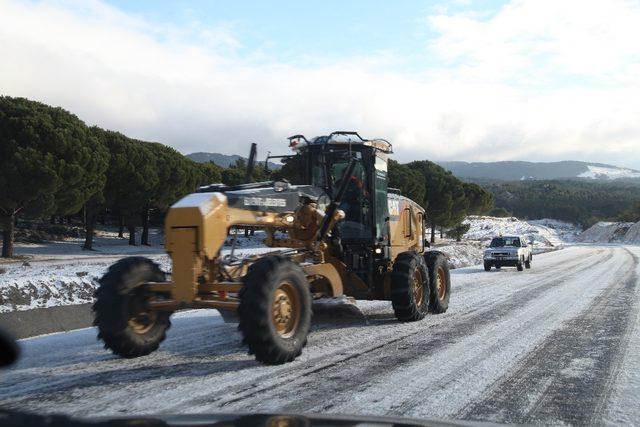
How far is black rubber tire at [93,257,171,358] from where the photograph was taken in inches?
248

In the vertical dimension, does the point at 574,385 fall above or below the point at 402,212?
below

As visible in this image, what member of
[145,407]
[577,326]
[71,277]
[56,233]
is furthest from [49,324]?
[56,233]

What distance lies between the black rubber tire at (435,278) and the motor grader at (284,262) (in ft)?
0.10

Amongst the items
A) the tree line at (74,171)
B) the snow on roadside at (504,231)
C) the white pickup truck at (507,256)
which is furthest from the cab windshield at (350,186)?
the snow on roadside at (504,231)

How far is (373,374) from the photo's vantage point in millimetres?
5941

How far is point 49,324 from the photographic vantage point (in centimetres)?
888

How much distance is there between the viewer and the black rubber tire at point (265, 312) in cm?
573

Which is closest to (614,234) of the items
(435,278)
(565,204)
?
(565,204)

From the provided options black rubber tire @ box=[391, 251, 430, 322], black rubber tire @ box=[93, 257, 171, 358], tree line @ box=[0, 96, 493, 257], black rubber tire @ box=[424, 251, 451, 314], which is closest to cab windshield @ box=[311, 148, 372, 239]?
black rubber tire @ box=[391, 251, 430, 322]

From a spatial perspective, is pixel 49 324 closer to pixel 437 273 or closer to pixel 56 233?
pixel 437 273

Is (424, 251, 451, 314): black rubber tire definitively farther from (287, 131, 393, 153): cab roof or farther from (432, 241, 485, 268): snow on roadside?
(432, 241, 485, 268): snow on roadside

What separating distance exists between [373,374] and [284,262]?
150 centimetres

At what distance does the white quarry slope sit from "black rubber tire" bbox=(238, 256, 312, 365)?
9471 centimetres

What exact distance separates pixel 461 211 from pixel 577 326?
2396 inches
